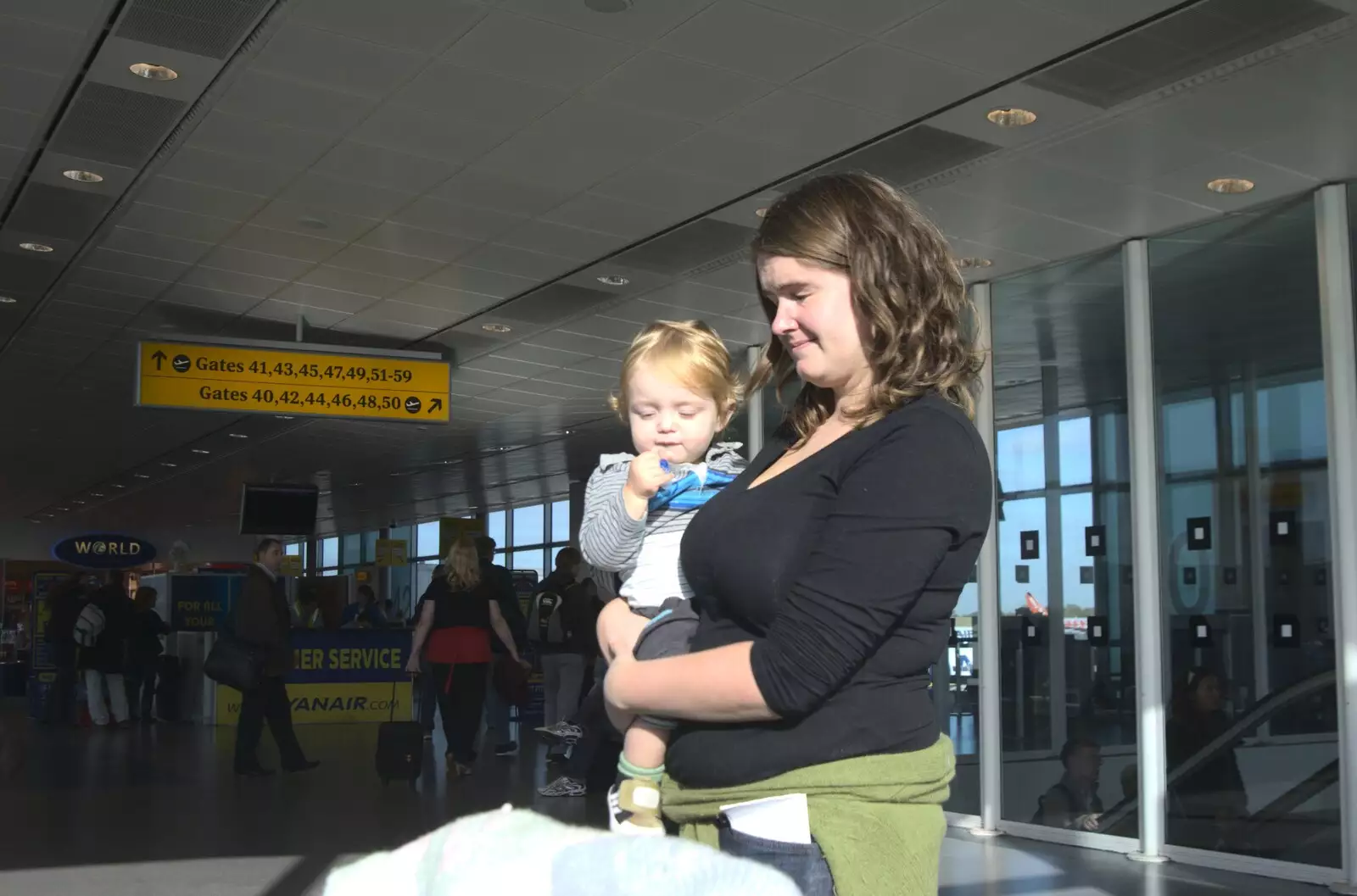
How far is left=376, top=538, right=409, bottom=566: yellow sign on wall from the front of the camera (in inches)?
917

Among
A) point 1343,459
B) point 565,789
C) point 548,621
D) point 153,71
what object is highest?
point 153,71

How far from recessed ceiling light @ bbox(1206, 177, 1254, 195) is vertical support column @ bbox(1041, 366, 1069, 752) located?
173 centimetres

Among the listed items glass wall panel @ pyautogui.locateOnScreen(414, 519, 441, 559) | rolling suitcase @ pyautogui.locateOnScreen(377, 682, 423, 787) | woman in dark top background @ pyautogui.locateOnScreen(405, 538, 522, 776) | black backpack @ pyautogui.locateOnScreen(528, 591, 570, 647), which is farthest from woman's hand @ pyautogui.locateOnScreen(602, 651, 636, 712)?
glass wall panel @ pyautogui.locateOnScreen(414, 519, 441, 559)

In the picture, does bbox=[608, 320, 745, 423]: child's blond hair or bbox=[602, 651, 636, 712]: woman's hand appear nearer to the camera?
bbox=[602, 651, 636, 712]: woman's hand

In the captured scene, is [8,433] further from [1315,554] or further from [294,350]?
[1315,554]

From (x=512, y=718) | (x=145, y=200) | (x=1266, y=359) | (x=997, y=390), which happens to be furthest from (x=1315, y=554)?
(x=512, y=718)

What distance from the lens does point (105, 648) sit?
47.8ft

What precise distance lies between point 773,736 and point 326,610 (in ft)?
53.5

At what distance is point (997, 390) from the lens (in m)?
8.56

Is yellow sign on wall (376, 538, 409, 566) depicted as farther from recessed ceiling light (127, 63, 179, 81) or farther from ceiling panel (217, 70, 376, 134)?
recessed ceiling light (127, 63, 179, 81)

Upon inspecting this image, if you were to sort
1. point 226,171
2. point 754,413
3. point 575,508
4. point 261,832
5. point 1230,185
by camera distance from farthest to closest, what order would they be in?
point 575,508 < point 754,413 < point 261,832 < point 226,171 < point 1230,185

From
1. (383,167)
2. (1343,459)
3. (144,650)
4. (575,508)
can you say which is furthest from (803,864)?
(575,508)

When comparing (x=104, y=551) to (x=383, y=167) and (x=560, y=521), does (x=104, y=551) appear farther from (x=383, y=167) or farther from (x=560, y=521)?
(x=383, y=167)

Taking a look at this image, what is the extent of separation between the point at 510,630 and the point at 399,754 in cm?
130
